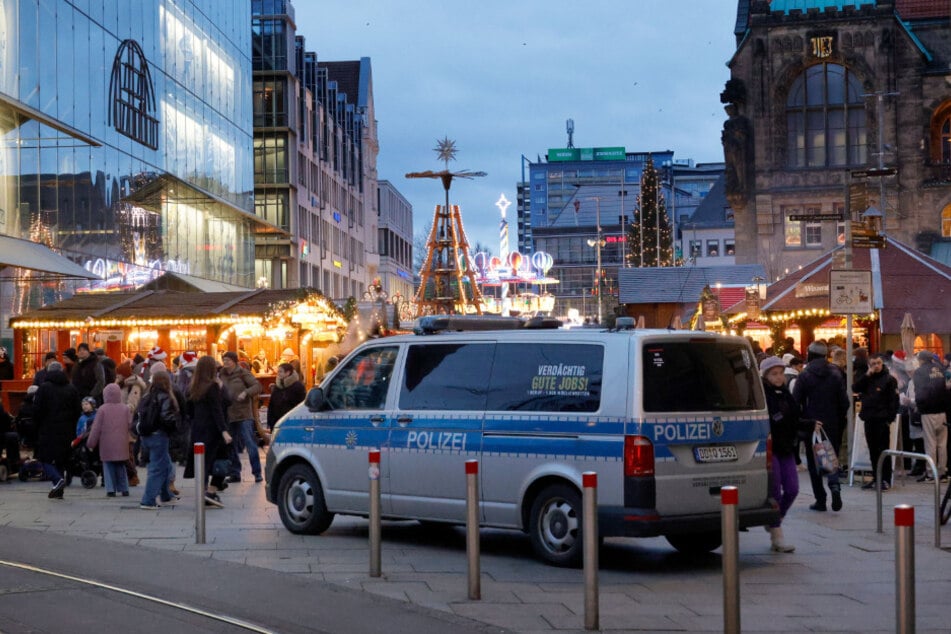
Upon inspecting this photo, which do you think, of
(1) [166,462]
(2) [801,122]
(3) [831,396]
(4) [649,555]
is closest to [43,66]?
(1) [166,462]

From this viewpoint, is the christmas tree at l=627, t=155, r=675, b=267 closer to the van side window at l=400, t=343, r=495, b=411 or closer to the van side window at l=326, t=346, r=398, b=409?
the van side window at l=326, t=346, r=398, b=409

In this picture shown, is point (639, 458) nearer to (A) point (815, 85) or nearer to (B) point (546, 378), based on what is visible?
(B) point (546, 378)

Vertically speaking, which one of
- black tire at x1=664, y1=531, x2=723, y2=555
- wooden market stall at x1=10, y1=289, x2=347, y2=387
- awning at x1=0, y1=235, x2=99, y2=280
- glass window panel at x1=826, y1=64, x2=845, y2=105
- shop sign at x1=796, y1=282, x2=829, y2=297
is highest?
glass window panel at x1=826, y1=64, x2=845, y2=105

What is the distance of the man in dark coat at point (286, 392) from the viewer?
20516 millimetres

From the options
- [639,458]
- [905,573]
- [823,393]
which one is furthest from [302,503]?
[905,573]

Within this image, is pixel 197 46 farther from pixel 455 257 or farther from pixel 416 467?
pixel 416 467

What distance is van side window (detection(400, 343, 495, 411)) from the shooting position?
1211 centimetres

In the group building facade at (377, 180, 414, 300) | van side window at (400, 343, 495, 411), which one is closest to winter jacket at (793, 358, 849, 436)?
van side window at (400, 343, 495, 411)

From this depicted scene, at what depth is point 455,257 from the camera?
46.5 metres

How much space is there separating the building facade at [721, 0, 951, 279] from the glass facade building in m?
22.3

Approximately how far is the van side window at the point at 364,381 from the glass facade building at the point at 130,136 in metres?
20.8

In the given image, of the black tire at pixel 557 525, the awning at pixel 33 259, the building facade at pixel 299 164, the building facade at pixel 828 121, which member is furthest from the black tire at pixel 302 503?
the building facade at pixel 828 121

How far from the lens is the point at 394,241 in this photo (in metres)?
126

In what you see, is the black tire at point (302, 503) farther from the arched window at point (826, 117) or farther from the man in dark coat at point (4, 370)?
the arched window at point (826, 117)
